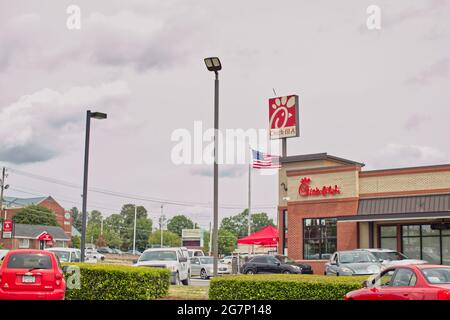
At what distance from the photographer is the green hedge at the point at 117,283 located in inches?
725

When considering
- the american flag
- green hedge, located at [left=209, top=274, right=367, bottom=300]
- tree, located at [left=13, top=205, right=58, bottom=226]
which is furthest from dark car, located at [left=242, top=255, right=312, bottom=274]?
tree, located at [left=13, top=205, right=58, bottom=226]

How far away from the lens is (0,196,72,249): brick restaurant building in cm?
10000

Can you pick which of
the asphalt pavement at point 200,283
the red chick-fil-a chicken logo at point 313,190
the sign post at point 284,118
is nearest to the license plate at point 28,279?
the asphalt pavement at point 200,283

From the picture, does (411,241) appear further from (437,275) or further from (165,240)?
(165,240)

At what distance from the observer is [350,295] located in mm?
14375

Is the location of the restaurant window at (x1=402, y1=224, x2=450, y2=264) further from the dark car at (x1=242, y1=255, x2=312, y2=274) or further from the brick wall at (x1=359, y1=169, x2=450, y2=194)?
the dark car at (x1=242, y1=255, x2=312, y2=274)

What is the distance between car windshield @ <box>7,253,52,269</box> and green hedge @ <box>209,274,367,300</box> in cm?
458

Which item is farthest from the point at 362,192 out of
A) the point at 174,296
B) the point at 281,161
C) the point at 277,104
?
the point at 174,296

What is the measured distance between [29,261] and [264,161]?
2552 centimetres

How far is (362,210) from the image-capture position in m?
34.8

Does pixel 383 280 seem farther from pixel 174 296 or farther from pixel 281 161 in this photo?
pixel 281 161

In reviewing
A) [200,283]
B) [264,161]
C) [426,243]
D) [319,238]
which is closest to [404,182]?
[426,243]
